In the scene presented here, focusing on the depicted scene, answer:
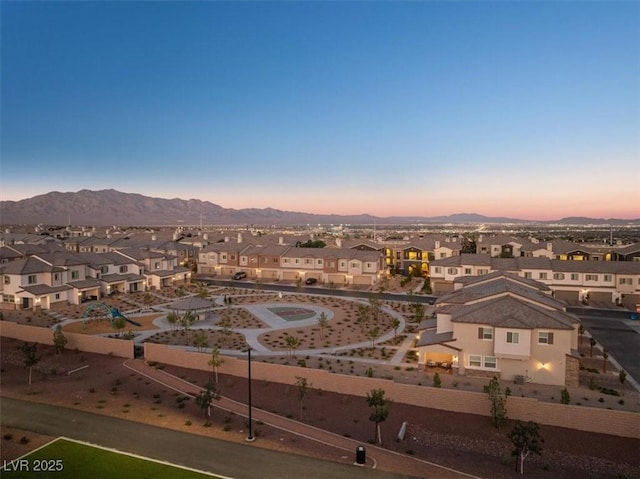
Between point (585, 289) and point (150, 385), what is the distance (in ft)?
162

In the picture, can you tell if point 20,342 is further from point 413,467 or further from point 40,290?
point 413,467

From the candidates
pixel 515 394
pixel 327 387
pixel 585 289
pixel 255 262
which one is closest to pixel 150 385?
pixel 327 387

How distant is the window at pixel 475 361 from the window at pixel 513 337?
91.2 inches

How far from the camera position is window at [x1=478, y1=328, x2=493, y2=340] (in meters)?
25.5

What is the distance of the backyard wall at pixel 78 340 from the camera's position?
94.8ft

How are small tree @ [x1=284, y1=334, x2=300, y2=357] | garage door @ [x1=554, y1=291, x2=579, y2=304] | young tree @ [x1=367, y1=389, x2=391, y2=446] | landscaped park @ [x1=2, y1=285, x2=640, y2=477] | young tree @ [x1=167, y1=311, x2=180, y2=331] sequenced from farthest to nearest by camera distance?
garage door @ [x1=554, y1=291, x2=579, y2=304], young tree @ [x1=167, y1=311, x2=180, y2=331], small tree @ [x1=284, y1=334, x2=300, y2=357], young tree @ [x1=367, y1=389, x2=391, y2=446], landscaped park @ [x1=2, y1=285, x2=640, y2=477]

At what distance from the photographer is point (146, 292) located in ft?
175

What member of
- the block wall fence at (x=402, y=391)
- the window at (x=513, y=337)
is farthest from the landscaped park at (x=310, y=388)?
the window at (x=513, y=337)

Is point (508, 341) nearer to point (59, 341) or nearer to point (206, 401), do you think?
point (206, 401)

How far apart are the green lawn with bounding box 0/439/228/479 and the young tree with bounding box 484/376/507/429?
1404cm

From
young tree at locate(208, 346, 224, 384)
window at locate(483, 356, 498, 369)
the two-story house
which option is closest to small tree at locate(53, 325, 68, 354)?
young tree at locate(208, 346, 224, 384)

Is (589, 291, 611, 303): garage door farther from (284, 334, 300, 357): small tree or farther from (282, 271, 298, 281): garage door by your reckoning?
(282, 271, 298, 281): garage door

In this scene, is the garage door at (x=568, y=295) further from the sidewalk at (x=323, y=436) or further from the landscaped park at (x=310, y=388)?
the sidewalk at (x=323, y=436)

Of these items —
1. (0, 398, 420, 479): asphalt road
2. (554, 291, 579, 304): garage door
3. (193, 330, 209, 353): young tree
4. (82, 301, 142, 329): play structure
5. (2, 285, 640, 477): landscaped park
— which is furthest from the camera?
(554, 291, 579, 304): garage door
